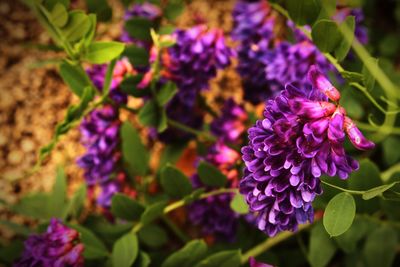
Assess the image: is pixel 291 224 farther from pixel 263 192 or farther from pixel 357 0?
pixel 357 0

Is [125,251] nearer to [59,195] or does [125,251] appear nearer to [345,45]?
[59,195]

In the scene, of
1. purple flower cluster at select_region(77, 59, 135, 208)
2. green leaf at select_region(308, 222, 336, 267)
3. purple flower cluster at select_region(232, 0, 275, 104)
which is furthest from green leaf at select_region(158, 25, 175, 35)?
green leaf at select_region(308, 222, 336, 267)

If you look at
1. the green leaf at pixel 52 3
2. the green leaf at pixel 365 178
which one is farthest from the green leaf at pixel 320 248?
the green leaf at pixel 52 3

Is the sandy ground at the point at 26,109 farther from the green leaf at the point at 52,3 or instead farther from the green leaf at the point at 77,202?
the green leaf at the point at 52,3

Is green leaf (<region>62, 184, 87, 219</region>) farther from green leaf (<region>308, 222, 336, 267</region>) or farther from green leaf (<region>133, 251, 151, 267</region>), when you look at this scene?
green leaf (<region>308, 222, 336, 267</region>)

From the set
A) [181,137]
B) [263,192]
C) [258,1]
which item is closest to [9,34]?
[181,137]
